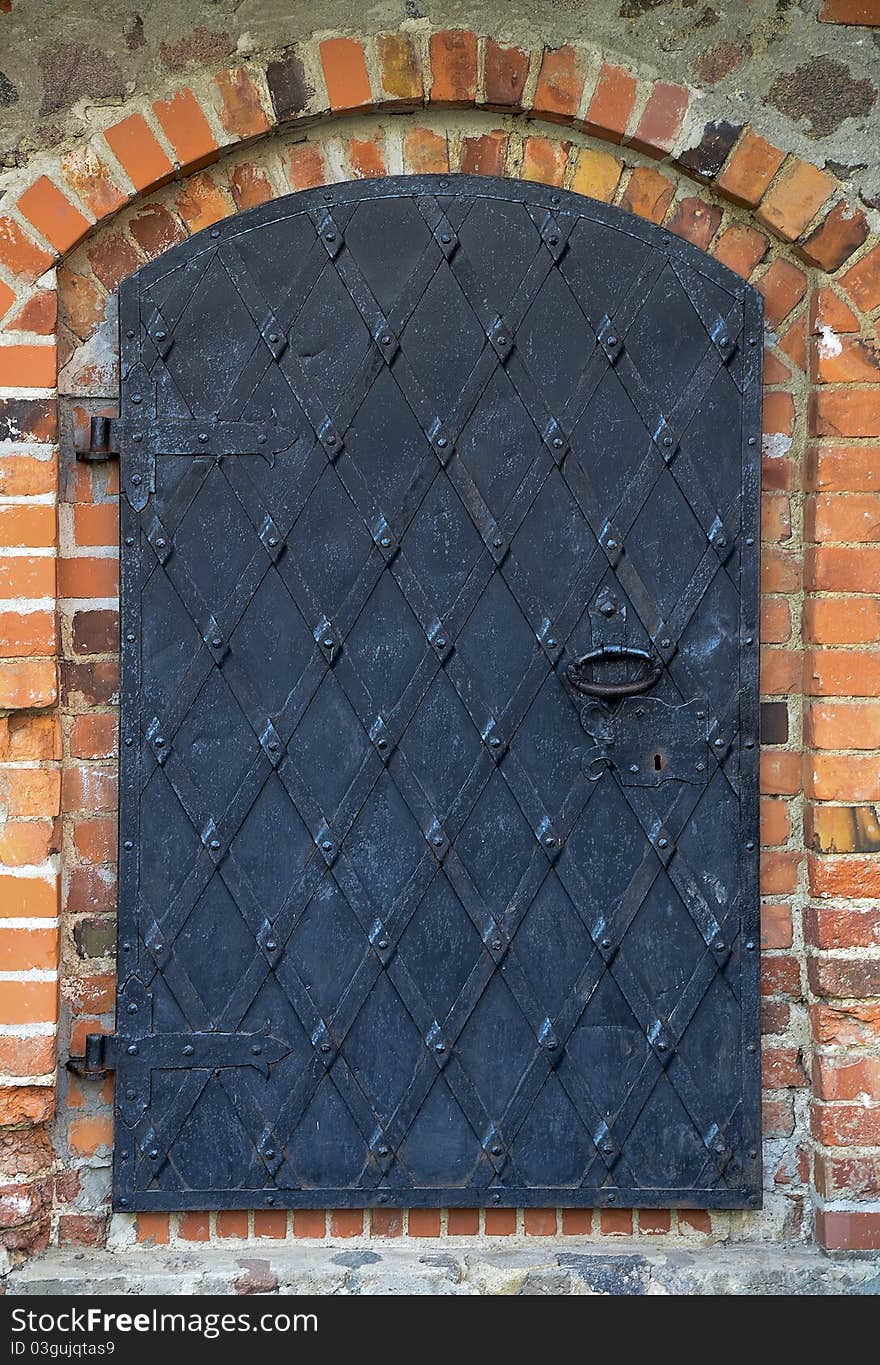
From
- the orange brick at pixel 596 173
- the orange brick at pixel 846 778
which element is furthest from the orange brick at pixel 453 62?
the orange brick at pixel 846 778

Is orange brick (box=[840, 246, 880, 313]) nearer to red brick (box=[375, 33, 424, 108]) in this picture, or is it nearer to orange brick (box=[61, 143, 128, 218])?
red brick (box=[375, 33, 424, 108])

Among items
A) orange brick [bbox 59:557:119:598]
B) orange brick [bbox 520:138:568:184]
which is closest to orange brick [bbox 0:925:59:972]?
Answer: orange brick [bbox 59:557:119:598]

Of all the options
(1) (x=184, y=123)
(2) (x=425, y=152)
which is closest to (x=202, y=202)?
(1) (x=184, y=123)

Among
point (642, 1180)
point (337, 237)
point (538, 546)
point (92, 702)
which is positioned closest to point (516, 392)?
point (538, 546)

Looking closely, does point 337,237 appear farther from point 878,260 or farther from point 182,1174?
point 182,1174

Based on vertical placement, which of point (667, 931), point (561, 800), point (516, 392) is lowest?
point (667, 931)

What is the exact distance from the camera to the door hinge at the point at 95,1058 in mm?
2305

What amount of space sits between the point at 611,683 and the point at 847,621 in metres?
0.46

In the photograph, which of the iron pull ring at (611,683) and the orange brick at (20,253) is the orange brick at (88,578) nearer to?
the orange brick at (20,253)

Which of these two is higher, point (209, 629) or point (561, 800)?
point (209, 629)

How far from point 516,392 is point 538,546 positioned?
0.29 meters

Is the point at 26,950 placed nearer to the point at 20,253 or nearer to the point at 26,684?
the point at 26,684

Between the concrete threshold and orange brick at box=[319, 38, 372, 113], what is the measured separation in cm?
213

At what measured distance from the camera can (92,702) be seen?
235 centimetres
